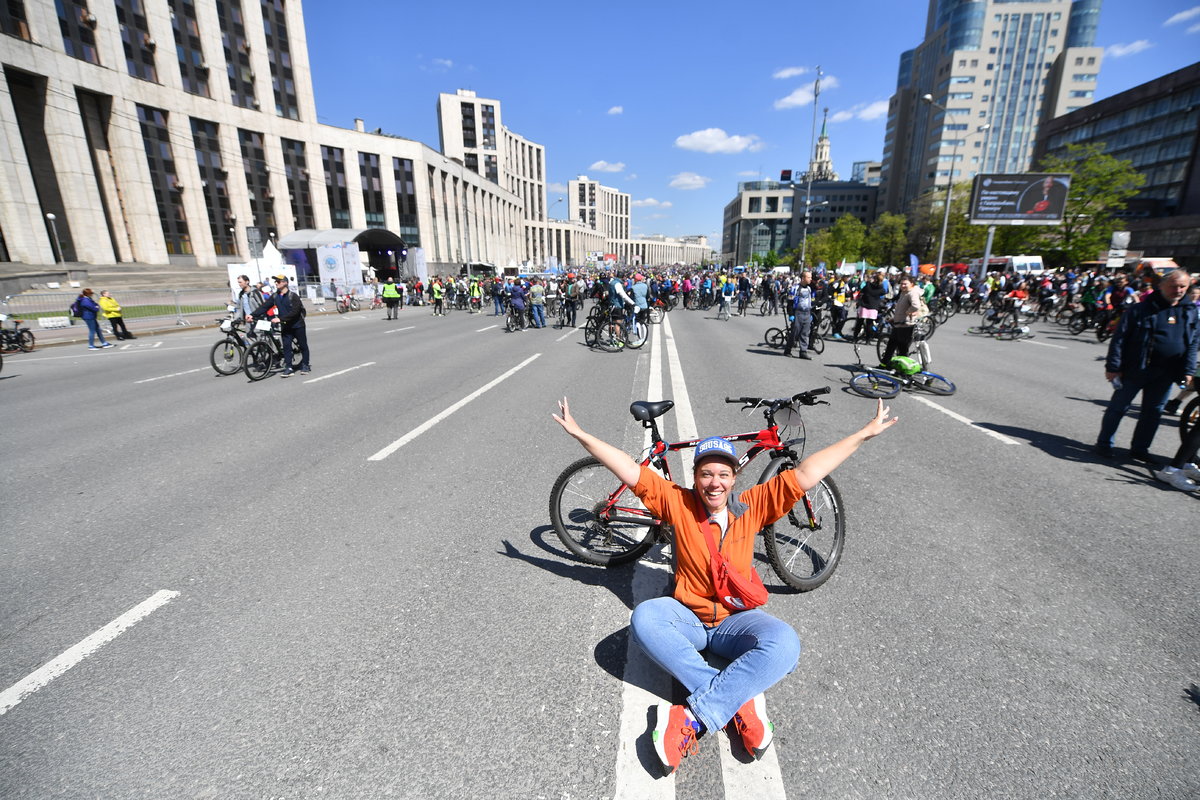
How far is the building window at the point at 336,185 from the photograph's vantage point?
52.2 m

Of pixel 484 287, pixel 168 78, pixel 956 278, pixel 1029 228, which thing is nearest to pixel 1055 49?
pixel 1029 228

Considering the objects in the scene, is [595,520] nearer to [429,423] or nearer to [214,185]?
[429,423]

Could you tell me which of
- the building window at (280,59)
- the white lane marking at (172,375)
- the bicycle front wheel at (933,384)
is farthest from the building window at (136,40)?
the bicycle front wheel at (933,384)

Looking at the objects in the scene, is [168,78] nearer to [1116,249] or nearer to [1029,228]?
[1116,249]

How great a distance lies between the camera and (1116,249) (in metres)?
23.9

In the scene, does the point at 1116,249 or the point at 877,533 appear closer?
the point at 877,533

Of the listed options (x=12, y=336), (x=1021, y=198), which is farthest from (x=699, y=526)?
(x=1021, y=198)

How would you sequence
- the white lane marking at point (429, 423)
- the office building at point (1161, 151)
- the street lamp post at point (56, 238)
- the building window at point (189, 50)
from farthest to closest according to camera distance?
the office building at point (1161, 151)
the building window at point (189, 50)
the street lamp post at point (56, 238)
the white lane marking at point (429, 423)

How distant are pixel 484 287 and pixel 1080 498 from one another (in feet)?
120

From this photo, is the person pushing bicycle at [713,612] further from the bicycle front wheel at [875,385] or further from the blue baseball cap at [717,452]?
the bicycle front wheel at [875,385]

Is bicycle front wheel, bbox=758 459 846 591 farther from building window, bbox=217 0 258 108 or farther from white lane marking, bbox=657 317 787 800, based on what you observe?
building window, bbox=217 0 258 108

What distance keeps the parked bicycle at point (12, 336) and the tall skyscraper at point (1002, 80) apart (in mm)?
114975

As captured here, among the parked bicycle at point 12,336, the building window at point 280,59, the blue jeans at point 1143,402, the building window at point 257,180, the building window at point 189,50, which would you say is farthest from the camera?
the building window at point 280,59

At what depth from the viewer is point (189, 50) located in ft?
133
